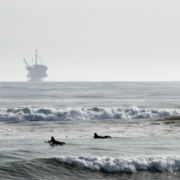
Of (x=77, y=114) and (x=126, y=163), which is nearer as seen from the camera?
(x=126, y=163)

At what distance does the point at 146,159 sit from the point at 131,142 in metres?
4.74

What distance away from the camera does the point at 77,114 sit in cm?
3550

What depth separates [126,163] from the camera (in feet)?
40.3

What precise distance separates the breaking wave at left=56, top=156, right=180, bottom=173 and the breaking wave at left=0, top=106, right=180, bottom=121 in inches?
849

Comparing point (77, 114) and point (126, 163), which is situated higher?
point (126, 163)

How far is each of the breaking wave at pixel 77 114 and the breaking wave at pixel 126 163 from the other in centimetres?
2157

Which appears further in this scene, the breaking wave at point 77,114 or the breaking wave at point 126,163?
the breaking wave at point 77,114

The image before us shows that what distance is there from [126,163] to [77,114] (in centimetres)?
2338

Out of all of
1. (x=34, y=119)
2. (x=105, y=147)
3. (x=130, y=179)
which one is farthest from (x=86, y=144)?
(x=34, y=119)

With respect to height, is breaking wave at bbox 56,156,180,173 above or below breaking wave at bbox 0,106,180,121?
above

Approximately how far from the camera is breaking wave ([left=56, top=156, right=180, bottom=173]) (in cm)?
1208

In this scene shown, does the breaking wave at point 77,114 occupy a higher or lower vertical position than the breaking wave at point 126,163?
lower

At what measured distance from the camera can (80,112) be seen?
35.8 metres

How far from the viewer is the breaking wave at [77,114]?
114ft
